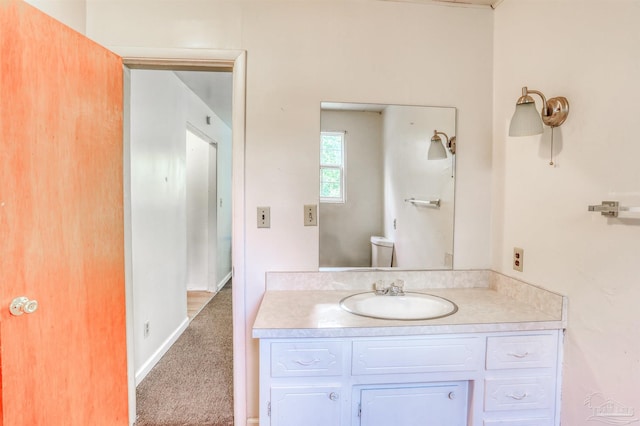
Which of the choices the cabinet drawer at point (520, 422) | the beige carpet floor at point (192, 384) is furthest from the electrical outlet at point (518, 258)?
the beige carpet floor at point (192, 384)

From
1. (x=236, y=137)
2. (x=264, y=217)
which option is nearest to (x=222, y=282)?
(x=264, y=217)

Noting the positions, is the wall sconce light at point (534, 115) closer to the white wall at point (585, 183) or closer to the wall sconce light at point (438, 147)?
the white wall at point (585, 183)

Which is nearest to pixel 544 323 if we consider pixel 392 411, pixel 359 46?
pixel 392 411

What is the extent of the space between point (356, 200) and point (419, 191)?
0.35 metres

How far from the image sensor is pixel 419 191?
68.7 inches

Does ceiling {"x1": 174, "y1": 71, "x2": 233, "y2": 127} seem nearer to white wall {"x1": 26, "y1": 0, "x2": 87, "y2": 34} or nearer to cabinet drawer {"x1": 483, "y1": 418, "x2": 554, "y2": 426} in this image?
white wall {"x1": 26, "y1": 0, "x2": 87, "y2": 34}

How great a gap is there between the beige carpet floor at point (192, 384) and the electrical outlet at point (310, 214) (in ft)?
4.01

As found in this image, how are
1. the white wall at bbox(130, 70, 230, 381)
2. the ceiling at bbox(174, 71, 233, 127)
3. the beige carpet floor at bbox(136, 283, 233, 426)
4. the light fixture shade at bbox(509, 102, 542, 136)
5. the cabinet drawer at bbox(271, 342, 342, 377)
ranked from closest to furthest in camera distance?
the cabinet drawer at bbox(271, 342, 342, 377)
the light fixture shade at bbox(509, 102, 542, 136)
the beige carpet floor at bbox(136, 283, 233, 426)
the white wall at bbox(130, 70, 230, 381)
the ceiling at bbox(174, 71, 233, 127)

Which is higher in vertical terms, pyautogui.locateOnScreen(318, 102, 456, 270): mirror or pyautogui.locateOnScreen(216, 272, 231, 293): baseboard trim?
pyautogui.locateOnScreen(318, 102, 456, 270): mirror

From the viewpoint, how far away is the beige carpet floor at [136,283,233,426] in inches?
72.8

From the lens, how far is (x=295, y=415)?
1.19 m

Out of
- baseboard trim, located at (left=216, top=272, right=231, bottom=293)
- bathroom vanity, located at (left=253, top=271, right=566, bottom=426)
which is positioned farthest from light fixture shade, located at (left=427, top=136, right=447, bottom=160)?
baseboard trim, located at (left=216, top=272, right=231, bottom=293)

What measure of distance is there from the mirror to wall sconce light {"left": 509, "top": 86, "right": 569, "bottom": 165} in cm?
42

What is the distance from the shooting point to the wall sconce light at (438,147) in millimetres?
1715
